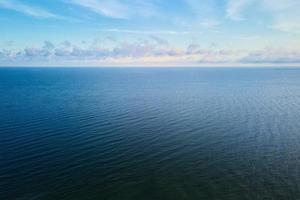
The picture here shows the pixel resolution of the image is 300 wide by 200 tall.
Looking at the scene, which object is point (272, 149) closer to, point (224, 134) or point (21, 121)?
point (224, 134)

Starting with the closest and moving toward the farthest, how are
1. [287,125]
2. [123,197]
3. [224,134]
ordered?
[123,197] → [224,134] → [287,125]

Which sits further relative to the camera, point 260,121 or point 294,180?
point 260,121

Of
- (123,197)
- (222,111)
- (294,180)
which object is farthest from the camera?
(222,111)

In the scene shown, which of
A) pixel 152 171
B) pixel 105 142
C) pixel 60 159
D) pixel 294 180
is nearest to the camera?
pixel 294 180

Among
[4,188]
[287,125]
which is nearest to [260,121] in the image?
[287,125]

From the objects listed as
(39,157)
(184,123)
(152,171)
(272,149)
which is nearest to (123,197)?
(152,171)

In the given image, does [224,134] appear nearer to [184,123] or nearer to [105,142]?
[184,123]

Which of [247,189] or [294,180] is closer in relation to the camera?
[247,189]

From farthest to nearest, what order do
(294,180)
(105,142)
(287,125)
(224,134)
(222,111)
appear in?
(222,111), (287,125), (224,134), (105,142), (294,180)
